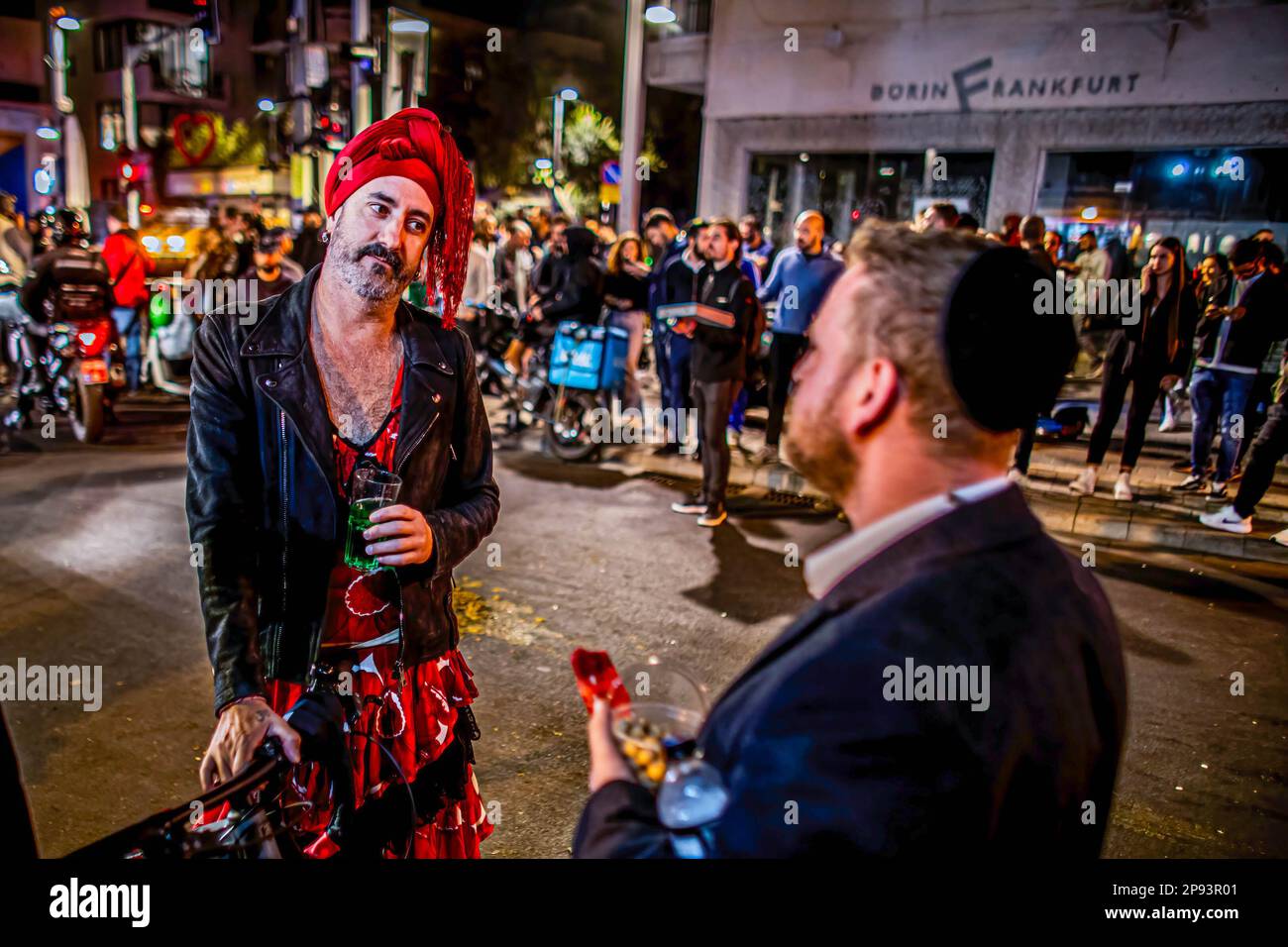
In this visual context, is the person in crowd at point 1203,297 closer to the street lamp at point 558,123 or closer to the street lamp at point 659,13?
the street lamp at point 659,13

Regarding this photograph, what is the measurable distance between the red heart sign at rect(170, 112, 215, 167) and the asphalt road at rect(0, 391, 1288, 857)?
3984 centimetres

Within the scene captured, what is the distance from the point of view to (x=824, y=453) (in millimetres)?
1312

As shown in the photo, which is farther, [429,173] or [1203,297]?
[1203,297]

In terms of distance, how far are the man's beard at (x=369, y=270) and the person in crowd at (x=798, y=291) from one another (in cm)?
734

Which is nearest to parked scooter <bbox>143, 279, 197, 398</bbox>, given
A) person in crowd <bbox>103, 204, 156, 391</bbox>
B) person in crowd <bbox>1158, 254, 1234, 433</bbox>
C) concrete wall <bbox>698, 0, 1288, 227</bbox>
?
person in crowd <bbox>103, 204, 156, 391</bbox>

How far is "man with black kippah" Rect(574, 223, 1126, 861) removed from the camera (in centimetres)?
104

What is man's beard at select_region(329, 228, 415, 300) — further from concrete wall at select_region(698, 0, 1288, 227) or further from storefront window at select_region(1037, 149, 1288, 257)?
concrete wall at select_region(698, 0, 1288, 227)

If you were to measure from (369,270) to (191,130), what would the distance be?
47869 mm

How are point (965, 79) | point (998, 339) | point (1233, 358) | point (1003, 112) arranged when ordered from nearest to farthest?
point (998, 339) < point (1233, 358) < point (1003, 112) < point (965, 79)

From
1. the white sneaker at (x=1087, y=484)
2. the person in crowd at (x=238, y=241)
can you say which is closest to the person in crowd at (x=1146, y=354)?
the white sneaker at (x=1087, y=484)

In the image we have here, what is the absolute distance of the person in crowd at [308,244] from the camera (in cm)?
1217

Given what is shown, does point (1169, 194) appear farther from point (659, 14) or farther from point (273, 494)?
point (273, 494)

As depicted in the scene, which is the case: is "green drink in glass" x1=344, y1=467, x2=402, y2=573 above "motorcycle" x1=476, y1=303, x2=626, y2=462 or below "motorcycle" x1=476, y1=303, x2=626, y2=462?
above

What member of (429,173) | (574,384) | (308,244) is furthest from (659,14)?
(429,173)
